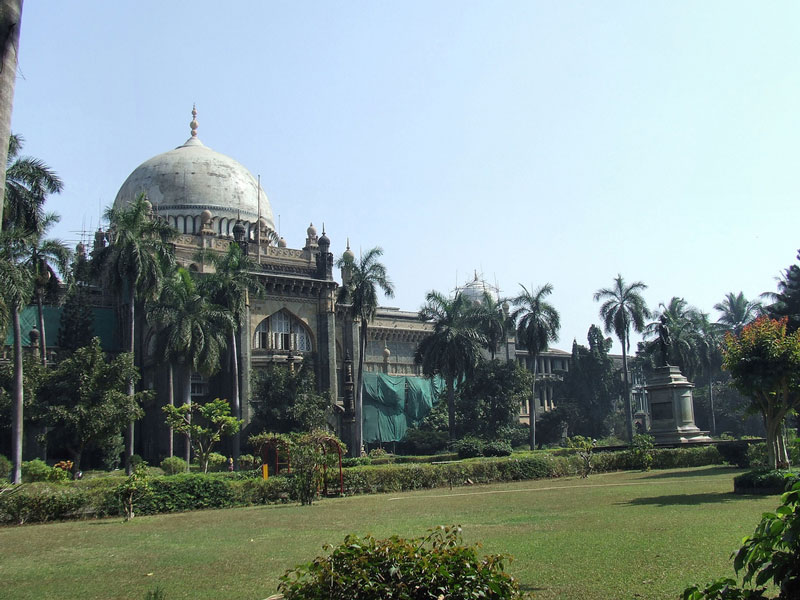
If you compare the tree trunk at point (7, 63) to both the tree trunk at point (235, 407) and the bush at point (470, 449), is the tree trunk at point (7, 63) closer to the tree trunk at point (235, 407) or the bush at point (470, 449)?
the tree trunk at point (235, 407)

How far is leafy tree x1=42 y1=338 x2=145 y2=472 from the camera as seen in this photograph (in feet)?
113

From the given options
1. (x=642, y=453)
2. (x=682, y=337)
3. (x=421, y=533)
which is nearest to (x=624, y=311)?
(x=682, y=337)

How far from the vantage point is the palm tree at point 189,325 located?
41.1 meters

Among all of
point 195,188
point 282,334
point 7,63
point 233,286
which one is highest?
point 195,188

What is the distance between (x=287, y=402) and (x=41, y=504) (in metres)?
27.2

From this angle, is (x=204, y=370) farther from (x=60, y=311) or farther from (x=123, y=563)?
(x=123, y=563)

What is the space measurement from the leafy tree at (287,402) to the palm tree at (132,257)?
37.6 ft

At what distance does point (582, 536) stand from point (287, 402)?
3701 cm

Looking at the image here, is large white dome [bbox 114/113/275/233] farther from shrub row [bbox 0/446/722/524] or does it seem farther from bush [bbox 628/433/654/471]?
bush [bbox 628/433/654/471]

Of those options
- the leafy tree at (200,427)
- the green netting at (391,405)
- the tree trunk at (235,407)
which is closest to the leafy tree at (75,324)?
the tree trunk at (235,407)

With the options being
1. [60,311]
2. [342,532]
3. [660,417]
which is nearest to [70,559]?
[342,532]

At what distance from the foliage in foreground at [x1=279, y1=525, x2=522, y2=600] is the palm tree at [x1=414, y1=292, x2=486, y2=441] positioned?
149ft

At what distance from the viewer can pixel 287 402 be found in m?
48.4

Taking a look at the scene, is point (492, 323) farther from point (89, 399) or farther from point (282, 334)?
point (89, 399)
